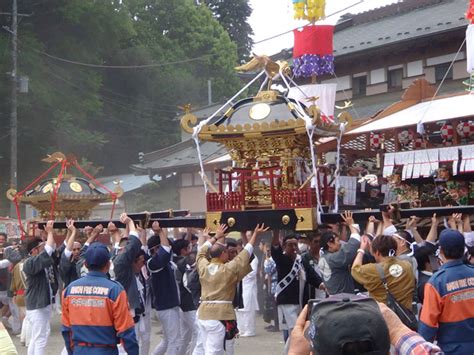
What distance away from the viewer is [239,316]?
13.1m

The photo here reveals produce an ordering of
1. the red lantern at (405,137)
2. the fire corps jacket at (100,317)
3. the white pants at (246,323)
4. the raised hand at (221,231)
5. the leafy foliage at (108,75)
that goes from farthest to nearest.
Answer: the leafy foliage at (108,75) → the white pants at (246,323) → the red lantern at (405,137) → the raised hand at (221,231) → the fire corps jacket at (100,317)

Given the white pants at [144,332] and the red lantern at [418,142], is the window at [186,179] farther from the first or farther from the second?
the white pants at [144,332]

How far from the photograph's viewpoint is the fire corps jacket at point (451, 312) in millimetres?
5469

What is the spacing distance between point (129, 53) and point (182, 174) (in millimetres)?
12025

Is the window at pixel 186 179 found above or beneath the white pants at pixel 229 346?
above

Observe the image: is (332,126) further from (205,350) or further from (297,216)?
(205,350)

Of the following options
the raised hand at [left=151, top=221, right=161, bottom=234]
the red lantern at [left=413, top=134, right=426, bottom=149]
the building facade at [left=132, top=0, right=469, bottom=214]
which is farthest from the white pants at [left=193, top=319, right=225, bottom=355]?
the building facade at [left=132, top=0, right=469, bottom=214]

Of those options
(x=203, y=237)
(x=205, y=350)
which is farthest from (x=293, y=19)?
(x=205, y=350)

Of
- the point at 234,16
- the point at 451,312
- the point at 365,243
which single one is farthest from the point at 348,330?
the point at 234,16

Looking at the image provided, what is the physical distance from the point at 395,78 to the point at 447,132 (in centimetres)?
891

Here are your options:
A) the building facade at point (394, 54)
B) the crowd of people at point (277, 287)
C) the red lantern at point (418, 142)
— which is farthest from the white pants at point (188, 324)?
the building facade at point (394, 54)

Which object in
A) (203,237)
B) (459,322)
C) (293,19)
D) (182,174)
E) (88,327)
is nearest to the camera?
(459,322)

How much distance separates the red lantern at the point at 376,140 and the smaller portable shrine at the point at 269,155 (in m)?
4.69

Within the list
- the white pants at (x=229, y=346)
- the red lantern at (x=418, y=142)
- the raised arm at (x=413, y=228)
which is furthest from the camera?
the red lantern at (x=418, y=142)
